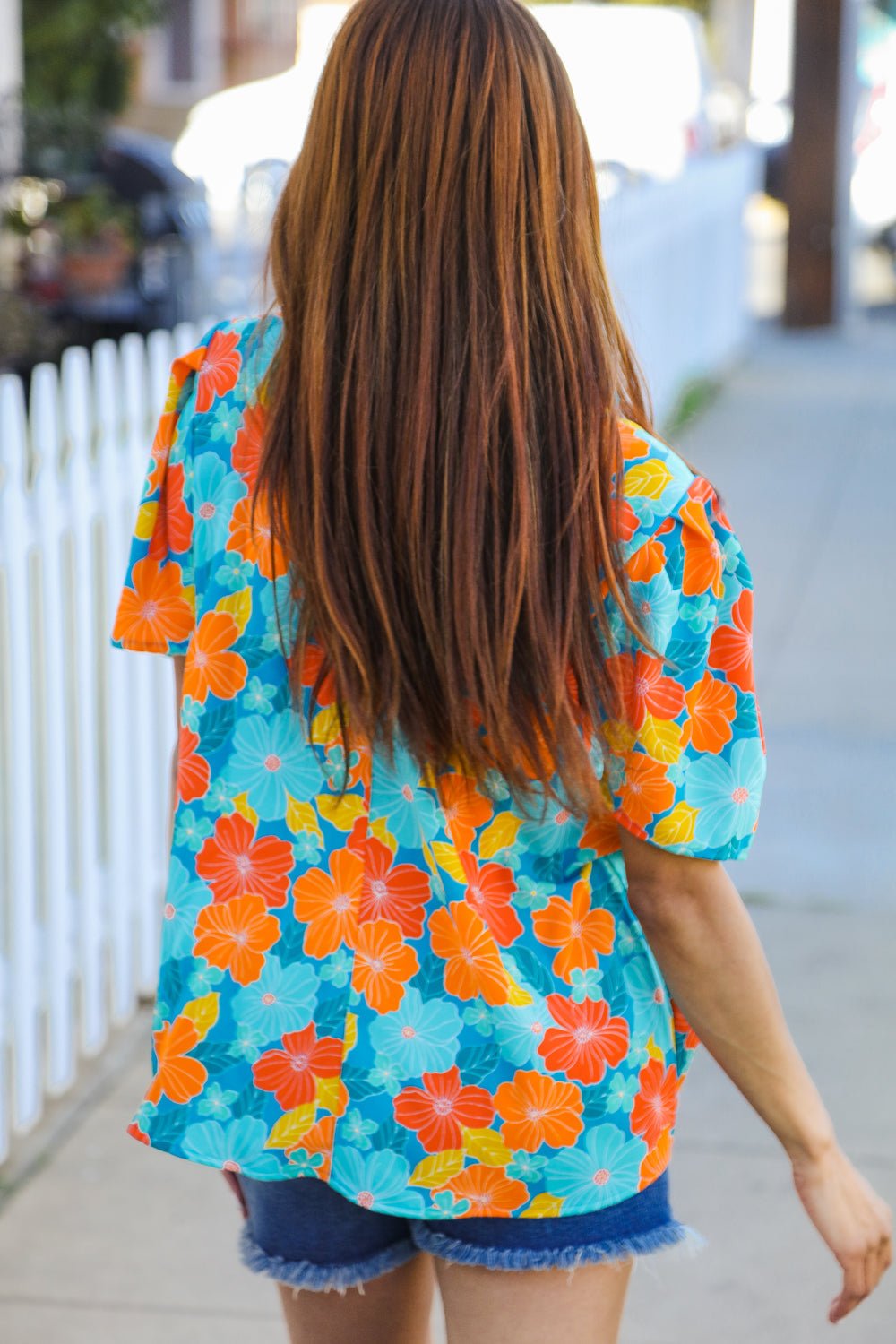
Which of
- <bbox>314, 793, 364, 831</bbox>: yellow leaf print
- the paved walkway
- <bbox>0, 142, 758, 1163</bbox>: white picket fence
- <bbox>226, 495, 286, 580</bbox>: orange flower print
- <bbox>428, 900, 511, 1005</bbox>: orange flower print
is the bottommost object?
the paved walkway

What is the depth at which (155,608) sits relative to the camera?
173cm

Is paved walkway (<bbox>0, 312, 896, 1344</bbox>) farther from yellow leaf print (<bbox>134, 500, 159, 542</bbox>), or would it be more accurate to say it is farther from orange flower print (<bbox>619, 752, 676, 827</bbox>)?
yellow leaf print (<bbox>134, 500, 159, 542</bbox>)

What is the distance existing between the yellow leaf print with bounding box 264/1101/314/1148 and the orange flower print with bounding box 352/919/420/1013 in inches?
4.8

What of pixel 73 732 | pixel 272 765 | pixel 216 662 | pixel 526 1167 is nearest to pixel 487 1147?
pixel 526 1167

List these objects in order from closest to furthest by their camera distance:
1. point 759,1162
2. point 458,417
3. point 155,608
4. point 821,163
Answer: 1. point 458,417
2. point 155,608
3. point 759,1162
4. point 821,163

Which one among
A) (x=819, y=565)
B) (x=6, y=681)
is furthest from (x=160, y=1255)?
(x=819, y=565)

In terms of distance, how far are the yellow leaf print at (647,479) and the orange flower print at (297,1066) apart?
0.52 metres

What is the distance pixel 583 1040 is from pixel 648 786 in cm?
22

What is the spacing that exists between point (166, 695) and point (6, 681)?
660 millimetres

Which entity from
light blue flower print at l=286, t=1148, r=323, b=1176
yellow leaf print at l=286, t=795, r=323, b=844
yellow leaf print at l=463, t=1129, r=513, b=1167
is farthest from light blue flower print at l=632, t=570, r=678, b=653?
light blue flower print at l=286, t=1148, r=323, b=1176

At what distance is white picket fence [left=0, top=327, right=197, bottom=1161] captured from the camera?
3.26 m

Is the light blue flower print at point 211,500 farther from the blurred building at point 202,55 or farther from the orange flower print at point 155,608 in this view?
the blurred building at point 202,55

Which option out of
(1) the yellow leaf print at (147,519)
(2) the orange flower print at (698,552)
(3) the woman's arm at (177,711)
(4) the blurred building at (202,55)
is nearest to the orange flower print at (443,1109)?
(3) the woman's arm at (177,711)

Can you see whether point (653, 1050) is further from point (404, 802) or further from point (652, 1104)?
point (404, 802)
